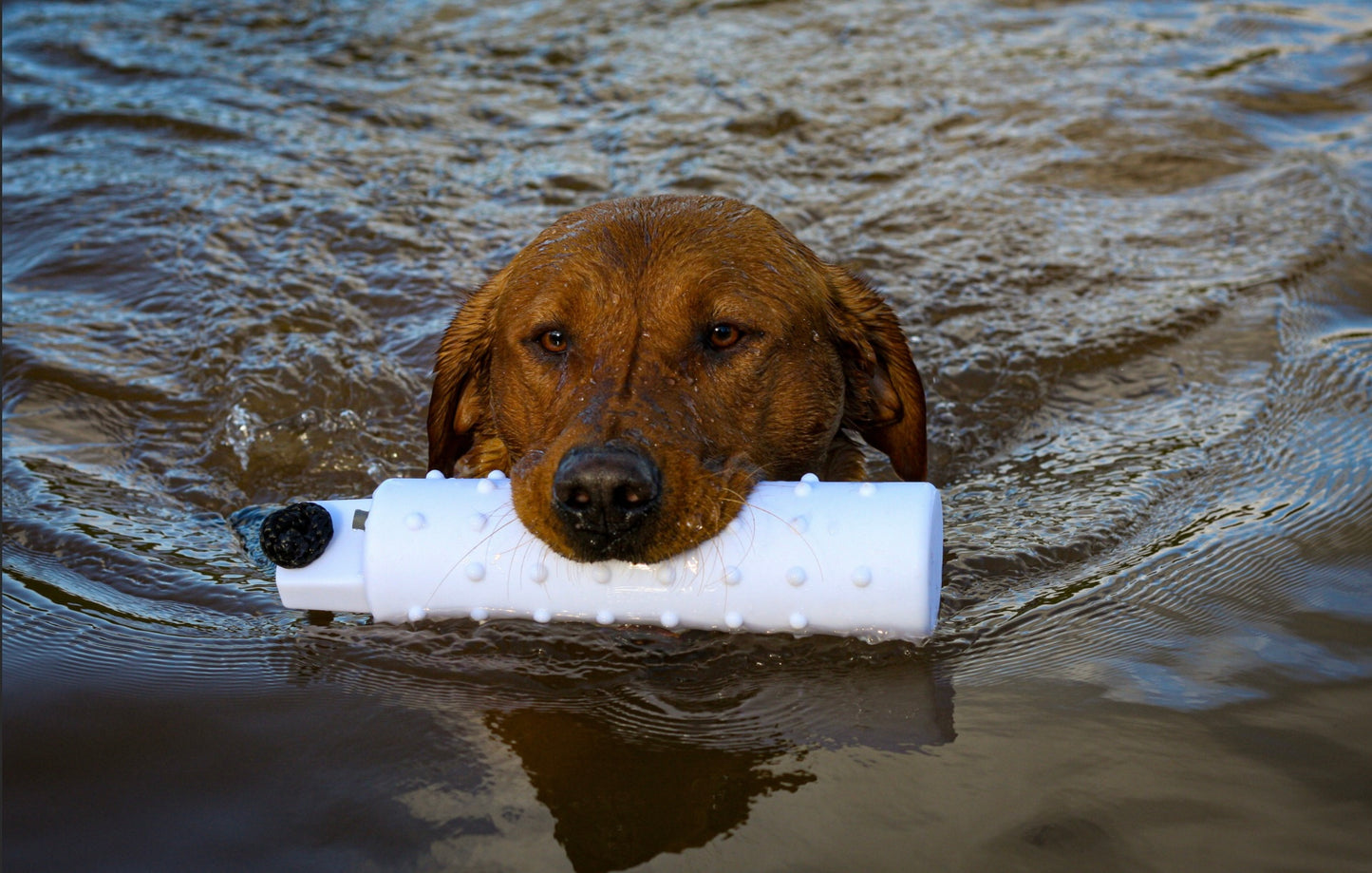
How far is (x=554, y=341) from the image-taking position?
385cm

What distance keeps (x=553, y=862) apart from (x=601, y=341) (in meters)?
1.50

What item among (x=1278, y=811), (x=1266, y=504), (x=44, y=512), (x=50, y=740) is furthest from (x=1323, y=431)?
(x=44, y=512)

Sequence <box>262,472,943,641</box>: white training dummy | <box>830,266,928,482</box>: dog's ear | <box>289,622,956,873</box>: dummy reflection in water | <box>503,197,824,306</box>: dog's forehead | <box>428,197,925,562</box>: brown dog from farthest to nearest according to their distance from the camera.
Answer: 1. <box>830,266,928,482</box>: dog's ear
2. <box>503,197,824,306</box>: dog's forehead
3. <box>428,197,925,562</box>: brown dog
4. <box>262,472,943,641</box>: white training dummy
5. <box>289,622,956,873</box>: dummy reflection in water

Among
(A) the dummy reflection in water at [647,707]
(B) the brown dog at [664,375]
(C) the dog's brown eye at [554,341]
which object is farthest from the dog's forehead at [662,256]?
(A) the dummy reflection in water at [647,707]

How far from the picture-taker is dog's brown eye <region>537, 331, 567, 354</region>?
3.83 metres

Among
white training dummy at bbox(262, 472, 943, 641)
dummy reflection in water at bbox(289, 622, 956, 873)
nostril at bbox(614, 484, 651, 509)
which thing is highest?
nostril at bbox(614, 484, 651, 509)

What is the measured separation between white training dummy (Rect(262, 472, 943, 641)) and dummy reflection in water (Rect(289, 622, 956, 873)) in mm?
182

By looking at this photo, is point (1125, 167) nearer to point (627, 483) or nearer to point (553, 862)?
point (627, 483)

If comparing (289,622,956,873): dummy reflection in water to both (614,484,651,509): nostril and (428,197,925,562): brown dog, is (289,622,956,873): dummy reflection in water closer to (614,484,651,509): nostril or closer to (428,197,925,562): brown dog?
(428,197,925,562): brown dog

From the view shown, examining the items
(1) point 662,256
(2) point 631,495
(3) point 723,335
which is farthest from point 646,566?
(1) point 662,256

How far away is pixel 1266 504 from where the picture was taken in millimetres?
4258

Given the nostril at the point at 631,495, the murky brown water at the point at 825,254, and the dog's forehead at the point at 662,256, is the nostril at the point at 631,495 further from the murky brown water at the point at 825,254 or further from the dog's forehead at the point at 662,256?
the dog's forehead at the point at 662,256

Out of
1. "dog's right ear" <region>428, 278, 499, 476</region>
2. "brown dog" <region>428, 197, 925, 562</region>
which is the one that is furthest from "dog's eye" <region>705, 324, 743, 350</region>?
"dog's right ear" <region>428, 278, 499, 476</region>

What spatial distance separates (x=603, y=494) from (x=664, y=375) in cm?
59
